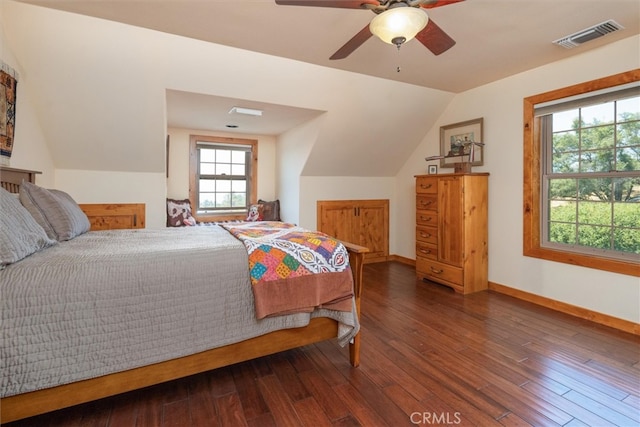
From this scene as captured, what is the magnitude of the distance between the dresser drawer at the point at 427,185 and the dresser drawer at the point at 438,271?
854mm

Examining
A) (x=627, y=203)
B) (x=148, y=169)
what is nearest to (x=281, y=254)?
(x=148, y=169)

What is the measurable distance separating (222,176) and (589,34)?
452 cm

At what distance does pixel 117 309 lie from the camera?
1.45m

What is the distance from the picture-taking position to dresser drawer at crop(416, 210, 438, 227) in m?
3.78

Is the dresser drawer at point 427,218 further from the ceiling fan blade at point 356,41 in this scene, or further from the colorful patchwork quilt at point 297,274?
the ceiling fan blade at point 356,41

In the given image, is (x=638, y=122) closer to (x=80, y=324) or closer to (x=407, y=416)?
(x=407, y=416)

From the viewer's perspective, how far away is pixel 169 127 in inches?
177

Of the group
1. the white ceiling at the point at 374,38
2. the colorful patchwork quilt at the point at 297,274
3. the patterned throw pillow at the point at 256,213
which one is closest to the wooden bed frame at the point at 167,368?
the colorful patchwork quilt at the point at 297,274

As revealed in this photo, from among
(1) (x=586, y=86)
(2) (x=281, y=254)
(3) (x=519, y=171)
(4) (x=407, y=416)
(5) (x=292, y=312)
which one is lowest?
(4) (x=407, y=416)

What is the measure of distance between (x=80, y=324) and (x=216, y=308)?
1.90 ft
